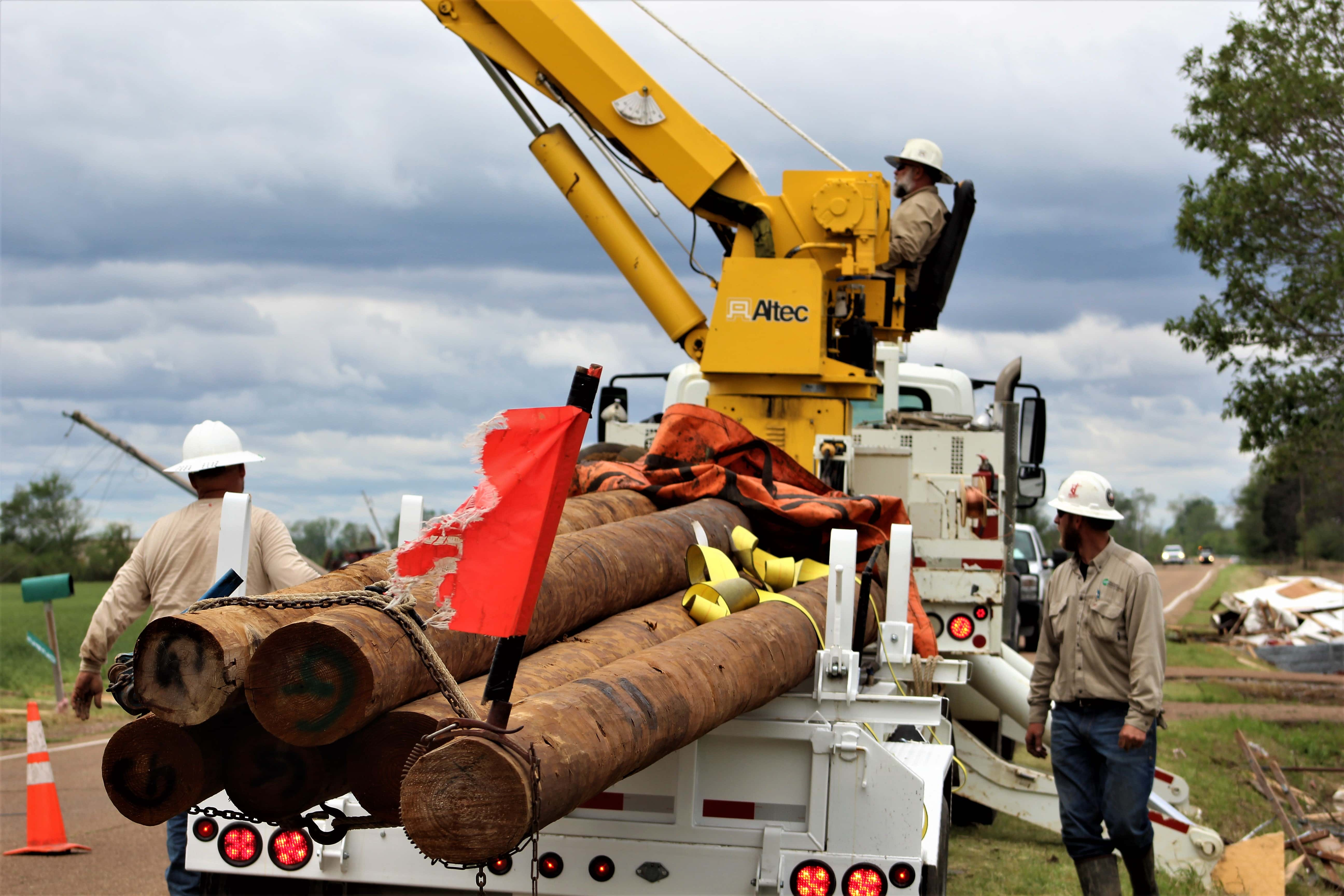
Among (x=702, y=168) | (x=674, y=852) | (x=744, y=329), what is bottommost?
(x=674, y=852)

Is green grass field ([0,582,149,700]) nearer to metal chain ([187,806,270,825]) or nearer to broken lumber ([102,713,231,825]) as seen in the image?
metal chain ([187,806,270,825])

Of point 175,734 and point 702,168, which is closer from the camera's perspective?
point 175,734

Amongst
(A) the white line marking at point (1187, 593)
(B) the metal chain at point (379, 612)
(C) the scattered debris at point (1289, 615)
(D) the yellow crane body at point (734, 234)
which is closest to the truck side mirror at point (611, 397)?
(D) the yellow crane body at point (734, 234)

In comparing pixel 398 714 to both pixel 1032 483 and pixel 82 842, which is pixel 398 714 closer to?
pixel 82 842

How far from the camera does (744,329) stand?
8141mm

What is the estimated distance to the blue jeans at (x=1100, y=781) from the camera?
5797mm

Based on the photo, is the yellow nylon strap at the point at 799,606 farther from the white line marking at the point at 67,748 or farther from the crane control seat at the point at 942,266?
the white line marking at the point at 67,748

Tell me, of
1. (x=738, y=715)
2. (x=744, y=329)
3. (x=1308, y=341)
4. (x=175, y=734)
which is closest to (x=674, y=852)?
(x=738, y=715)

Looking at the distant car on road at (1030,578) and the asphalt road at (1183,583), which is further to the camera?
the asphalt road at (1183,583)

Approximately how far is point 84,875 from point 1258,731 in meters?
11.1

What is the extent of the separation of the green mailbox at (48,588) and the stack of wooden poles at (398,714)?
13.7 feet

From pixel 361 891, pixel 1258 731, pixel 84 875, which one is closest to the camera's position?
pixel 361 891

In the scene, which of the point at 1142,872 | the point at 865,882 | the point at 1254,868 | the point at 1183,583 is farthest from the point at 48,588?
the point at 1183,583

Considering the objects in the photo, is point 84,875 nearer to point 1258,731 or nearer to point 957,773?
point 957,773
